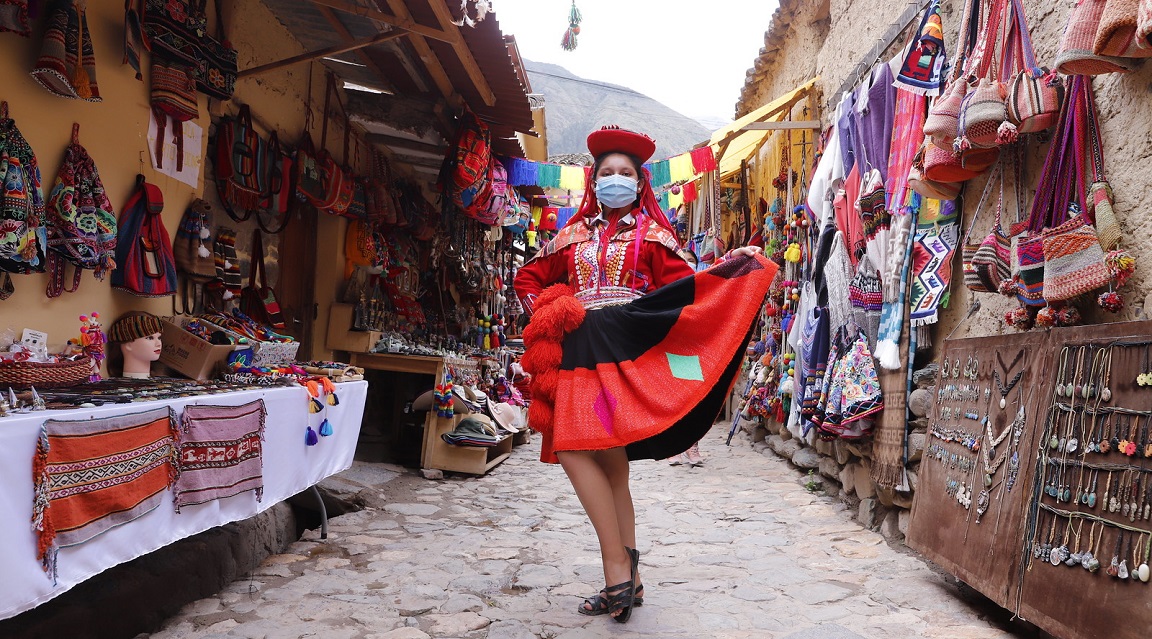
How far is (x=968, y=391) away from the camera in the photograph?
331 cm

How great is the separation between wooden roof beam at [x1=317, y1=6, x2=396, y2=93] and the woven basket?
2.78 metres

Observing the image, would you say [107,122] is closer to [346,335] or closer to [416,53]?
[416,53]

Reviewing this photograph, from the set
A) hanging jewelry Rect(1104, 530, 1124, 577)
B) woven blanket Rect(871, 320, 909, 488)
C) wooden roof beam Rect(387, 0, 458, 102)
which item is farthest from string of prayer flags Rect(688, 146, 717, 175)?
hanging jewelry Rect(1104, 530, 1124, 577)

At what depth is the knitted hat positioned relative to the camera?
3299mm

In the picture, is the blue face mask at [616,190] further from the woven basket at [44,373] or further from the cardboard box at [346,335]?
the cardboard box at [346,335]

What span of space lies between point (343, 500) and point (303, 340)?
5.96 feet

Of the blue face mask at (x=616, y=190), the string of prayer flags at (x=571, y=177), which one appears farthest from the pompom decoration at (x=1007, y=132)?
the string of prayer flags at (x=571, y=177)

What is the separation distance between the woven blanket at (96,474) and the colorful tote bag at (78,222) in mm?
914

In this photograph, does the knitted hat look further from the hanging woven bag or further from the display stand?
the hanging woven bag

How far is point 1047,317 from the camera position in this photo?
109 inches

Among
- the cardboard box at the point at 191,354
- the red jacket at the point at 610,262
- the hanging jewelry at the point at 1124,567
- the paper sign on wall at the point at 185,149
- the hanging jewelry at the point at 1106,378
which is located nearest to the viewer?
the hanging jewelry at the point at 1124,567

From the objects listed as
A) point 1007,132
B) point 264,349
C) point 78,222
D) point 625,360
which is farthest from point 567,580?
point 1007,132

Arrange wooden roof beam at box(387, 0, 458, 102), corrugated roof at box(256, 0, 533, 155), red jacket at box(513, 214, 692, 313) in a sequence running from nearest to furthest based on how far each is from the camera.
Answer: red jacket at box(513, 214, 692, 313)
wooden roof beam at box(387, 0, 458, 102)
corrugated roof at box(256, 0, 533, 155)

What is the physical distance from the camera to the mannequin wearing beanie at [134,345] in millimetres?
3289
